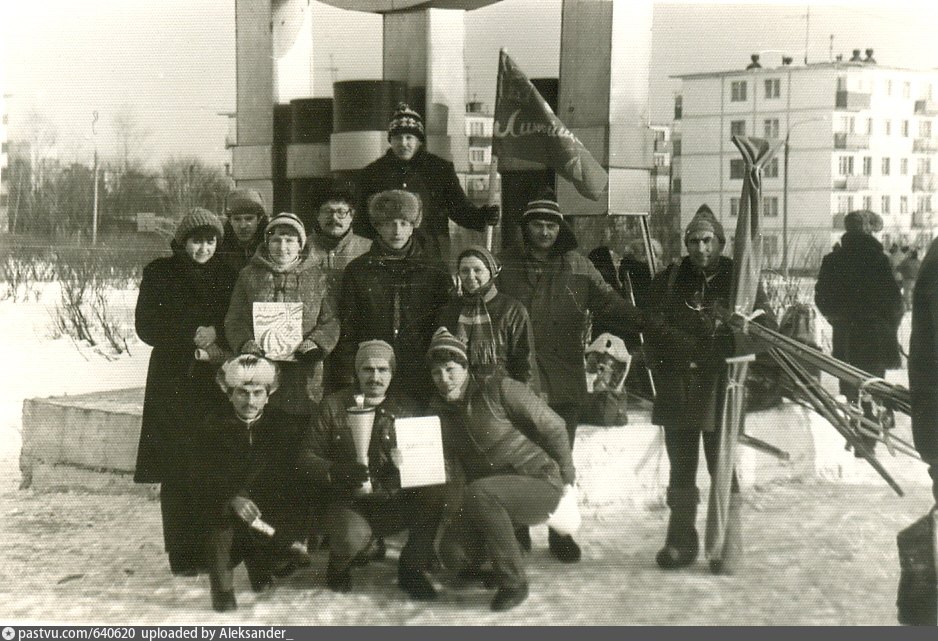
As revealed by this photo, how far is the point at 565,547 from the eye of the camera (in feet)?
14.7

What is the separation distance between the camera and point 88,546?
15.4ft

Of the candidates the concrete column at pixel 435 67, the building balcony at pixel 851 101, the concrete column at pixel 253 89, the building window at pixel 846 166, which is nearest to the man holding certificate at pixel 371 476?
the concrete column at pixel 435 67

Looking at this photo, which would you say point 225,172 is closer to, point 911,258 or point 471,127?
point 471,127

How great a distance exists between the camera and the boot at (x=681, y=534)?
4.47 metres

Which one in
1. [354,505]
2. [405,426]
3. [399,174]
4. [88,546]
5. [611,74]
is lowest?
[88,546]

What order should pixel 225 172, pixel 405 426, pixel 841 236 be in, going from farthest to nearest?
pixel 225 172
pixel 841 236
pixel 405 426

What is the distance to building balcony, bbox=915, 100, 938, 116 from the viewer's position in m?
4.63

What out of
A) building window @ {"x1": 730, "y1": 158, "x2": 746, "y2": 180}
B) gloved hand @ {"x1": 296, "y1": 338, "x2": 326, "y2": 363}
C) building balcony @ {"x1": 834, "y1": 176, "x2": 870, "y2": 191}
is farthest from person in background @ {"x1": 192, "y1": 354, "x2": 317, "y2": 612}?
building balcony @ {"x1": 834, "y1": 176, "x2": 870, "y2": 191}

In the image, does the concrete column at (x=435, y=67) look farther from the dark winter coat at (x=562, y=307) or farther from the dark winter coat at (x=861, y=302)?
Answer: the dark winter coat at (x=861, y=302)

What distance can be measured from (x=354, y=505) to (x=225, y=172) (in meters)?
1.60

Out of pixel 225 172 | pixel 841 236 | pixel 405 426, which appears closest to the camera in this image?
pixel 405 426

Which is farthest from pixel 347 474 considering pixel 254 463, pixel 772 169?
pixel 772 169

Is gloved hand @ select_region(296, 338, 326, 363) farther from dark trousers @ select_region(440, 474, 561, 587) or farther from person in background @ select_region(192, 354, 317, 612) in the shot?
dark trousers @ select_region(440, 474, 561, 587)

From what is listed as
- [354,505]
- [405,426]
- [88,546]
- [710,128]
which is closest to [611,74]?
[710,128]
